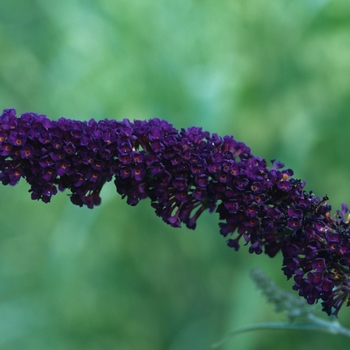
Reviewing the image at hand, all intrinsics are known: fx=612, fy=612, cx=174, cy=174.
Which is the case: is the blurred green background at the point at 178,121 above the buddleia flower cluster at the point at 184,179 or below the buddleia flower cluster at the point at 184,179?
above

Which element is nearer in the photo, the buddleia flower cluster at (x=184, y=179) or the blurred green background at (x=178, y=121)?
the buddleia flower cluster at (x=184, y=179)

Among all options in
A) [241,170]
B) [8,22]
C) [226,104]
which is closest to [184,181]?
[241,170]

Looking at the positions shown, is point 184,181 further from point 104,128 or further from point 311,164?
point 311,164

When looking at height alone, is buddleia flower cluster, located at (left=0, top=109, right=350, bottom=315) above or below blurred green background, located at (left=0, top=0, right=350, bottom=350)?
below

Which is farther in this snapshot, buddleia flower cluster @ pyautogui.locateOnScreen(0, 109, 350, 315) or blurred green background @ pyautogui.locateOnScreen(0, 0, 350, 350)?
blurred green background @ pyautogui.locateOnScreen(0, 0, 350, 350)

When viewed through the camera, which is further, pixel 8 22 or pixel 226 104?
pixel 8 22
